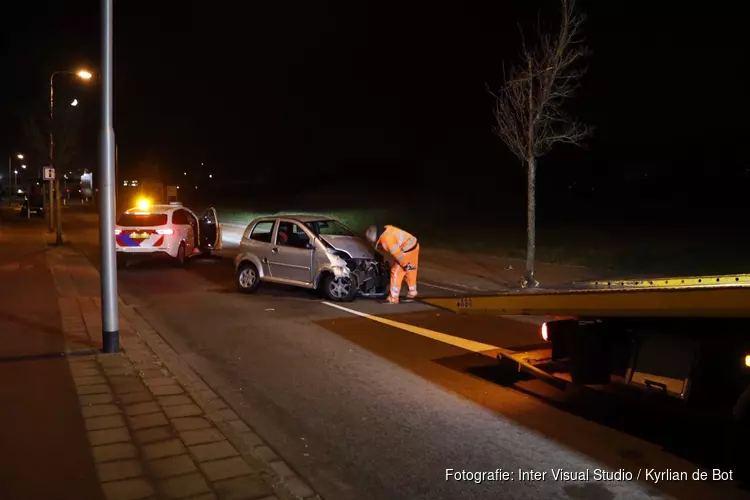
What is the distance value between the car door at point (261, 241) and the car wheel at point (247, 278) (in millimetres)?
246

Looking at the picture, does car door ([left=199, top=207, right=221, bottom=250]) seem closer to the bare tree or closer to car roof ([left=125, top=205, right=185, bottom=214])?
car roof ([left=125, top=205, right=185, bottom=214])

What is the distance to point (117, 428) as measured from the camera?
5.55m

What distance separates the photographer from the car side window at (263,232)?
13.5 meters

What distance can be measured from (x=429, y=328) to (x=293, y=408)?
4.02 metres

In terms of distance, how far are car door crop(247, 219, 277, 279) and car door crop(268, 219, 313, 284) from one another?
111mm

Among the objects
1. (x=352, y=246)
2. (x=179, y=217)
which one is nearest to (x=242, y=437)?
(x=352, y=246)

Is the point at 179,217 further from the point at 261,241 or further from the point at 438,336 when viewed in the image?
the point at 438,336

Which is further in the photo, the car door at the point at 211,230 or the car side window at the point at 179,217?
the car door at the point at 211,230

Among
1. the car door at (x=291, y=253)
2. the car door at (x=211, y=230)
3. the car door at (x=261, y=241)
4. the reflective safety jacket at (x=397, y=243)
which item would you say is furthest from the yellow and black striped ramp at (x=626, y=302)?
the car door at (x=211, y=230)

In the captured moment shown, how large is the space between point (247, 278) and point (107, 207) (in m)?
5.84

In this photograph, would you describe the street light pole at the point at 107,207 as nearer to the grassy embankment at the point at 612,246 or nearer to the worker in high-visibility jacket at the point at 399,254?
Answer: the worker in high-visibility jacket at the point at 399,254

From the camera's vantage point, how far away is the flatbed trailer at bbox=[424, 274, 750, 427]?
4652 millimetres

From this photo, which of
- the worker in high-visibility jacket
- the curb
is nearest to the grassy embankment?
the worker in high-visibility jacket

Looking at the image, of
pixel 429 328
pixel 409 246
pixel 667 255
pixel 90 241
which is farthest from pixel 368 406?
pixel 90 241
